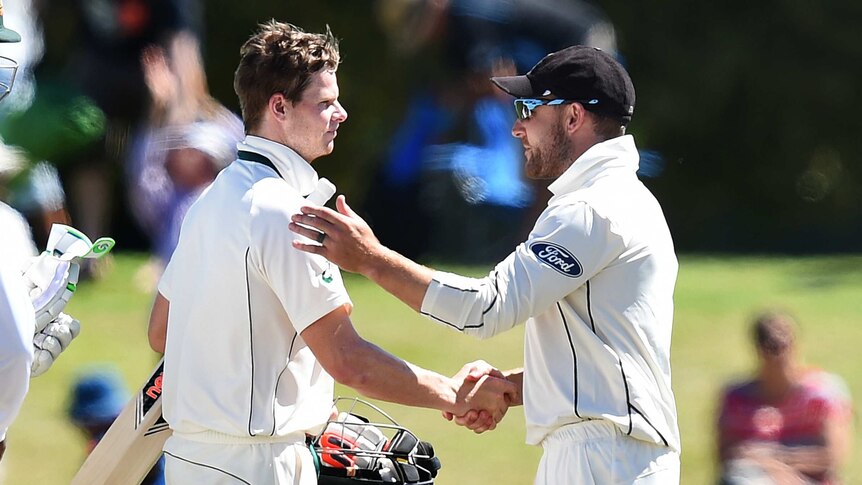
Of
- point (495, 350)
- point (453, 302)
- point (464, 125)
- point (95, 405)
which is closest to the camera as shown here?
point (453, 302)

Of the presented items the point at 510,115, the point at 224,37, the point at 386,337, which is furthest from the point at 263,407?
the point at 224,37

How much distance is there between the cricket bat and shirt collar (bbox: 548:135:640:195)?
138 cm

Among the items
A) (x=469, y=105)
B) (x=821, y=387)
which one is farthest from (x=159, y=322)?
(x=469, y=105)

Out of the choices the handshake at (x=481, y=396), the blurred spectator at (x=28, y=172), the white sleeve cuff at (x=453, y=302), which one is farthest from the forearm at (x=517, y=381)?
the blurred spectator at (x=28, y=172)

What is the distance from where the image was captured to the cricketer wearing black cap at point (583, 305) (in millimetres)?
3865

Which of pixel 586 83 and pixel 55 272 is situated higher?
pixel 586 83

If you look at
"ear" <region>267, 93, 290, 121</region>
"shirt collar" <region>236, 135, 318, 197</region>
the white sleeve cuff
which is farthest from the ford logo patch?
"ear" <region>267, 93, 290, 121</region>

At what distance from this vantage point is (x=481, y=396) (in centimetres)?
435

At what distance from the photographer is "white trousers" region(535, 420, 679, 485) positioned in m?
3.89

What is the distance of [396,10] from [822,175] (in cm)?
563

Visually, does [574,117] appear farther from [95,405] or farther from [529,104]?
[95,405]

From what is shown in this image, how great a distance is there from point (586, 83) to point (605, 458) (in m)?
1.11

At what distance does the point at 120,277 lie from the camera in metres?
12.1

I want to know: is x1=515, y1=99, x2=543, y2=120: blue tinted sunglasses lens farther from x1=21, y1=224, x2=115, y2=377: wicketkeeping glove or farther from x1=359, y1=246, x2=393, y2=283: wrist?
x1=21, y1=224, x2=115, y2=377: wicketkeeping glove
